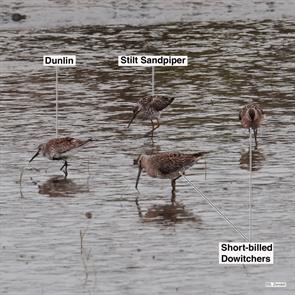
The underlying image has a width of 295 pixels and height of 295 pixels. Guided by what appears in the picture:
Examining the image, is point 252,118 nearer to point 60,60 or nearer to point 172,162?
point 60,60

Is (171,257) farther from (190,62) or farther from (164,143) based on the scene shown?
(190,62)

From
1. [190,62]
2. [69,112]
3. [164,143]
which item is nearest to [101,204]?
[164,143]

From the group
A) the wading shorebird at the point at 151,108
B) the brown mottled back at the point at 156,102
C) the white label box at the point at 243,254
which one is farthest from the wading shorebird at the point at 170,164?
the brown mottled back at the point at 156,102

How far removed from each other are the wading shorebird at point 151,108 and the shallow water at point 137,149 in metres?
0.39

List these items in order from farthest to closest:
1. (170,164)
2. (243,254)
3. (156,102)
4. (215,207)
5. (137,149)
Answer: (156,102) < (137,149) < (170,164) < (215,207) < (243,254)

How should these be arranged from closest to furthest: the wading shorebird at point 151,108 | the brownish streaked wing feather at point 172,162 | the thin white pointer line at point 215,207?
the thin white pointer line at point 215,207 < the brownish streaked wing feather at point 172,162 < the wading shorebird at point 151,108

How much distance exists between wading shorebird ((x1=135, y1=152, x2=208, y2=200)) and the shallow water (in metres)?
0.35

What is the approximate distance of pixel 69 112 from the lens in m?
28.8

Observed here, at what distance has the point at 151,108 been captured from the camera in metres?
26.9

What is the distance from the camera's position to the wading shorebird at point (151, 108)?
2691 centimetres

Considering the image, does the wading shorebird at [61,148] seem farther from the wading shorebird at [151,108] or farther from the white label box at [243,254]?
the white label box at [243,254]

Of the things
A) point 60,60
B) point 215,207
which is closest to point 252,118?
point 60,60

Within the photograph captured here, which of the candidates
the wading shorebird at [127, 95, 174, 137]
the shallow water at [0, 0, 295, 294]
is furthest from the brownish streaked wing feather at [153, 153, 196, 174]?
the wading shorebird at [127, 95, 174, 137]

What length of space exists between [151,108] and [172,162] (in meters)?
5.64
